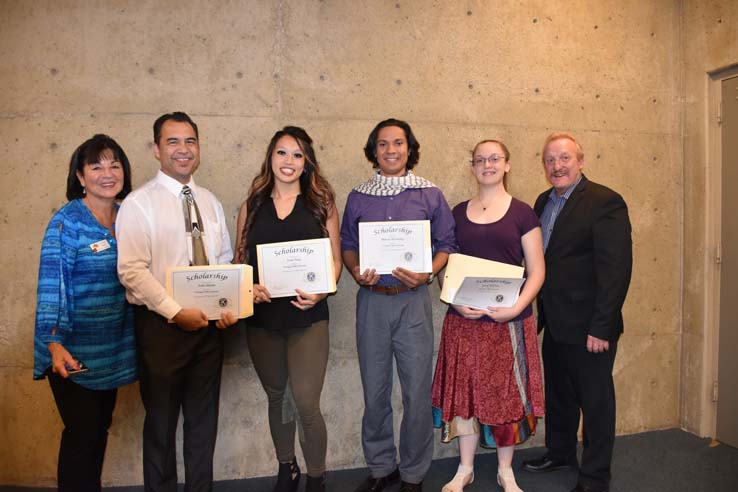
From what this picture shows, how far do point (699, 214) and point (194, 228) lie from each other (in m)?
3.47

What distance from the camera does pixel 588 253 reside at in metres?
2.68

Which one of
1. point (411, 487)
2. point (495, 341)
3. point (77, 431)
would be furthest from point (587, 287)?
point (77, 431)

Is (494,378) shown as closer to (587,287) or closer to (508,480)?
(508,480)

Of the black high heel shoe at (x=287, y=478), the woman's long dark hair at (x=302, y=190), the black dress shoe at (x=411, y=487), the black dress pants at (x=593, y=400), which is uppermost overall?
the woman's long dark hair at (x=302, y=190)

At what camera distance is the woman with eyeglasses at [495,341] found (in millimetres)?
A: 2543

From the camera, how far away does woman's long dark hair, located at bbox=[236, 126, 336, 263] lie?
2523 millimetres

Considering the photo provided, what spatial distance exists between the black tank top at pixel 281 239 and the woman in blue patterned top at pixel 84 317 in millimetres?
611

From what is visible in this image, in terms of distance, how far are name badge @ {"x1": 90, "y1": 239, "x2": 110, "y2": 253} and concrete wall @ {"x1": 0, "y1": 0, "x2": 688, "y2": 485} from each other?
37.1 inches

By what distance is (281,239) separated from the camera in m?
2.45

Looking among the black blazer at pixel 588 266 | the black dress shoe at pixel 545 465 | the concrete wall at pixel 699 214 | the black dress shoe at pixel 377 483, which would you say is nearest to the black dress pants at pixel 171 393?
the black dress shoe at pixel 377 483

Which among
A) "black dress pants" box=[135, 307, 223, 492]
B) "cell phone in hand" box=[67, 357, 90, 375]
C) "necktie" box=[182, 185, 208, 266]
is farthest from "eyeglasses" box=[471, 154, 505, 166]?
"cell phone in hand" box=[67, 357, 90, 375]

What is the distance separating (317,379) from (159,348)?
2.51 feet

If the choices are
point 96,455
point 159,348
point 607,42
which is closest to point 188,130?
point 159,348

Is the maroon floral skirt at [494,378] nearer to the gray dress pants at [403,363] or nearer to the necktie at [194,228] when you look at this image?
the gray dress pants at [403,363]
